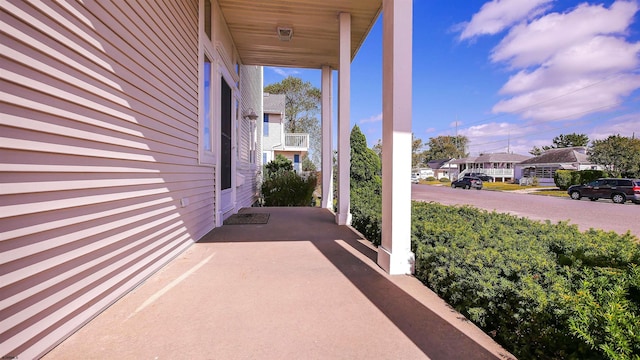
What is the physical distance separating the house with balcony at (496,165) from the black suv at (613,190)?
24281 millimetres

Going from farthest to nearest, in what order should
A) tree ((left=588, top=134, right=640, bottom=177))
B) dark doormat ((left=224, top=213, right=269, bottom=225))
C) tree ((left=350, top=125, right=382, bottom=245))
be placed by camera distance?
tree ((left=588, top=134, right=640, bottom=177)), tree ((left=350, top=125, right=382, bottom=245)), dark doormat ((left=224, top=213, right=269, bottom=225))

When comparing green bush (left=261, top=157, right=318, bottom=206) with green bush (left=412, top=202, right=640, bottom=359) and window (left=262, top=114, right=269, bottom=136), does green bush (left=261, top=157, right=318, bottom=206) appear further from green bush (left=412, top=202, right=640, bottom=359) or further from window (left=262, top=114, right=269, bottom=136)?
window (left=262, top=114, right=269, bottom=136)

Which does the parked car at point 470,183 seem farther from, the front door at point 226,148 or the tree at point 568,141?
the tree at point 568,141

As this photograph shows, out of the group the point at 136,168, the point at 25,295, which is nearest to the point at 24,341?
the point at 25,295

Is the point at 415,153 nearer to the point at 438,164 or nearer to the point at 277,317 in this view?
the point at 438,164

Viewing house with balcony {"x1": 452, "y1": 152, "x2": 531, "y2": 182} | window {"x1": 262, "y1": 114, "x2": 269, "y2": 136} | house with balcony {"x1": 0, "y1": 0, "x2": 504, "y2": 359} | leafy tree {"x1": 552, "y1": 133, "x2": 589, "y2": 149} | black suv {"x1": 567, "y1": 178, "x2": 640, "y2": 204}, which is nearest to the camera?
house with balcony {"x1": 0, "y1": 0, "x2": 504, "y2": 359}

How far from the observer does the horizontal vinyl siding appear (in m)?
1.41

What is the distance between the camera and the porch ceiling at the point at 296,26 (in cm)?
503

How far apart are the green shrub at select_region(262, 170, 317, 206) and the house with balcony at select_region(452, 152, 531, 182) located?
35.6 metres

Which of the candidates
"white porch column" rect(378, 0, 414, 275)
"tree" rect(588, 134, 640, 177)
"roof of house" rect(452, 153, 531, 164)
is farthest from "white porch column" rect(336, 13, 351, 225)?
"roof of house" rect(452, 153, 531, 164)

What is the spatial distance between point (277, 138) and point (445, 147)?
172ft

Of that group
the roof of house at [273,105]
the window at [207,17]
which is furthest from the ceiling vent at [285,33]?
the roof of house at [273,105]

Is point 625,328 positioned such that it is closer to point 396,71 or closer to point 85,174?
→ point 396,71

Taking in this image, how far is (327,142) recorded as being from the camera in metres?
7.39
